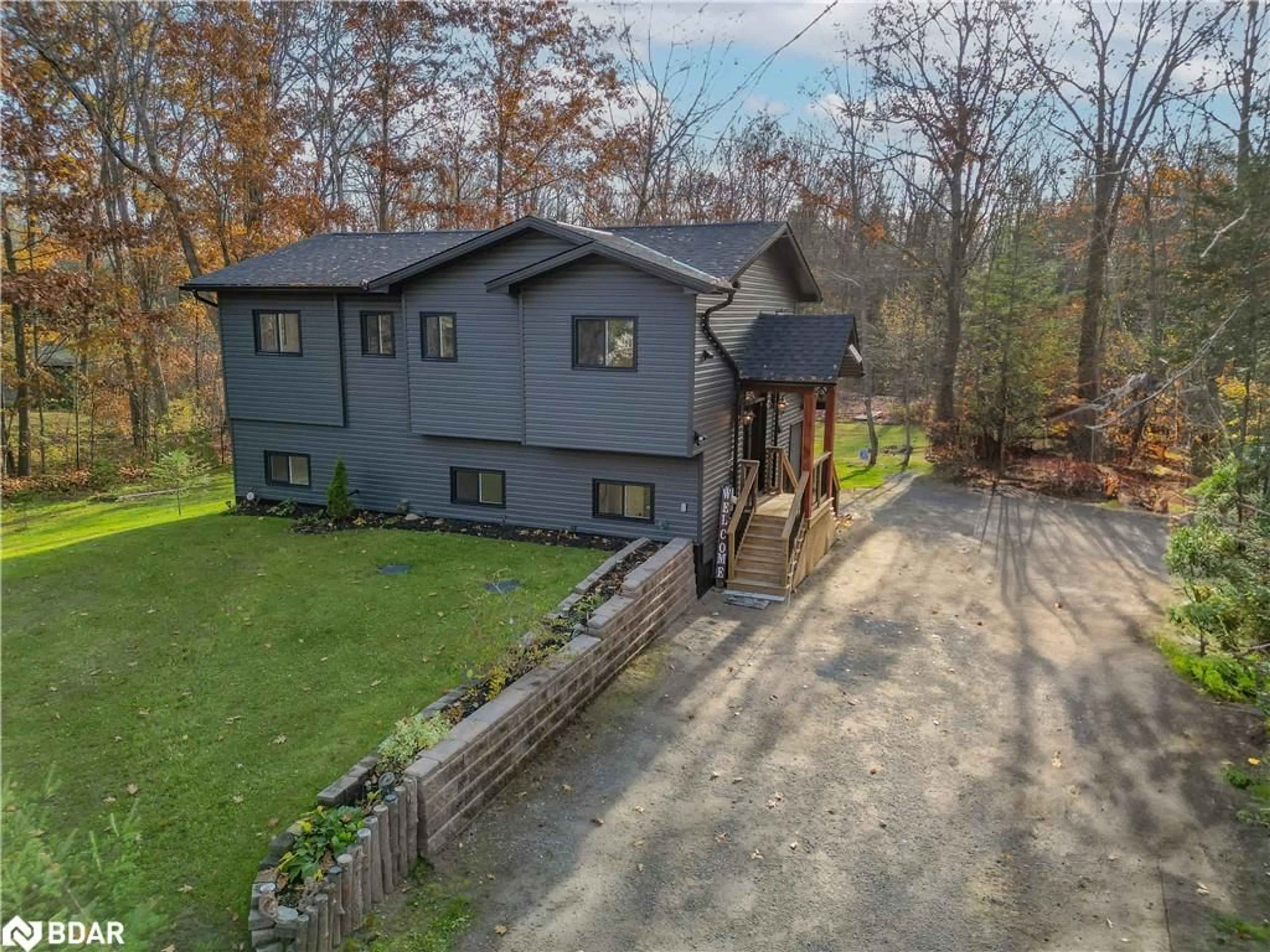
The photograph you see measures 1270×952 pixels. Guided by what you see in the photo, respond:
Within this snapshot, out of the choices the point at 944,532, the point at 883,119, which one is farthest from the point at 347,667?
the point at 883,119

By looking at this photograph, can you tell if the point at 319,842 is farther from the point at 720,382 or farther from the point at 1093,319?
the point at 1093,319

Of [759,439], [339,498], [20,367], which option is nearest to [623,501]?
[759,439]

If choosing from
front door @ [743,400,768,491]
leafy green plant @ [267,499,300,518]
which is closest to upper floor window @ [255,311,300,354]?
leafy green plant @ [267,499,300,518]

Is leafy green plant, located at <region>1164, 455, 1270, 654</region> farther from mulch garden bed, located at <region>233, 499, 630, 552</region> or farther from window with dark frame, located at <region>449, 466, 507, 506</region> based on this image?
window with dark frame, located at <region>449, 466, 507, 506</region>

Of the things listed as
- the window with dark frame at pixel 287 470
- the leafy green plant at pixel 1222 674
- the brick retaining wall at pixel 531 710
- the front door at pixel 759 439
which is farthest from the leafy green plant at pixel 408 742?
the window with dark frame at pixel 287 470

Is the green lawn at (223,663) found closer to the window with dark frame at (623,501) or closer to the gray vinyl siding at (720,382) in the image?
the window with dark frame at (623,501)

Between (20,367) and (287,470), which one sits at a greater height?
(20,367)
